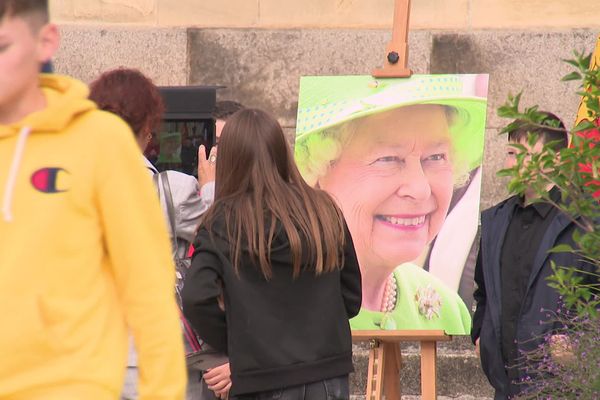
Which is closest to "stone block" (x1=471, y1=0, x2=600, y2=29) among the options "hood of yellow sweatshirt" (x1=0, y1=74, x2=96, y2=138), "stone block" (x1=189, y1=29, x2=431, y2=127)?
"stone block" (x1=189, y1=29, x2=431, y2=127)

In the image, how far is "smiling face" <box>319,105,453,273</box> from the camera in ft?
20.2

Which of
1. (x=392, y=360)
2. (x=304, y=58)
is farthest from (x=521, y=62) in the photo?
(x=392, y=360)

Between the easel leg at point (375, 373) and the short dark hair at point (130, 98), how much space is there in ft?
6.69

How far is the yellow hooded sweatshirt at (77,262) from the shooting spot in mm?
2396

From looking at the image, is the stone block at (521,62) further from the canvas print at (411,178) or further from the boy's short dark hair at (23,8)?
the boy's short dark hair at (23,8)

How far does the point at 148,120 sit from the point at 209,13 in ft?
15.9

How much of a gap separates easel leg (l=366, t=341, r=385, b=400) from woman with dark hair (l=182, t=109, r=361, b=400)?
5.31 ft

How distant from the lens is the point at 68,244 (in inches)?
95.5

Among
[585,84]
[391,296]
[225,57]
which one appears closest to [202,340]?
[585,84]

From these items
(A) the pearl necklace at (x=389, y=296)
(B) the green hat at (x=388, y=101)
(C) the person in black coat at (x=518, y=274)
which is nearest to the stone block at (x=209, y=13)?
(B) the green hat at (x=388, y=101)

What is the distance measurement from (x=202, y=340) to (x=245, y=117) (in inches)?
28.6

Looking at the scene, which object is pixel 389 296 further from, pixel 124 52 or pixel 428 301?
pixel 124 52

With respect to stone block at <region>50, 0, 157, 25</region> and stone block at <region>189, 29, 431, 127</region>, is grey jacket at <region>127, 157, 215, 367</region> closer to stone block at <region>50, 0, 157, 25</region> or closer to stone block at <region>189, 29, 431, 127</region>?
stone block at <region>189, 29, 431, 127</region>

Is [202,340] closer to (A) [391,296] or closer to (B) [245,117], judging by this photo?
(B) [245,117]
